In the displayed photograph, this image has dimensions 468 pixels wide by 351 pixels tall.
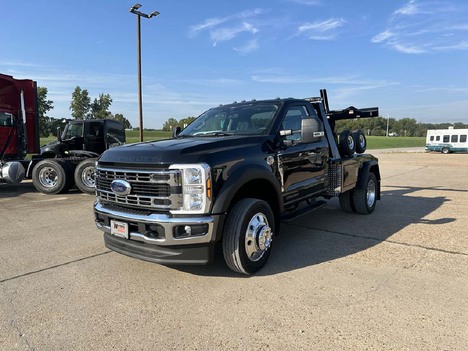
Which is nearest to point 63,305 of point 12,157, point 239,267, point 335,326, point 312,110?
point 239,267

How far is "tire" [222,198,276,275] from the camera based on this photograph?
3.69 meters

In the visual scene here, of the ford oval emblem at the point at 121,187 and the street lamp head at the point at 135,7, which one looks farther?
the street lamp head at the point at 135,7

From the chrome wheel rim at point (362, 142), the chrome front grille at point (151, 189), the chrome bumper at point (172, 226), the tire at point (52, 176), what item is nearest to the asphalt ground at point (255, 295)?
the chrome bumper at point (172, 226)

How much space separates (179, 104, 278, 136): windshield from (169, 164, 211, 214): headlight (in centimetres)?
134

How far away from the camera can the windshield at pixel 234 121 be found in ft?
15.5

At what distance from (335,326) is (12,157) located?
35.9 feet

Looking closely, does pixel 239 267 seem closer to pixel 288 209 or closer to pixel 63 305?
pixel 288 209

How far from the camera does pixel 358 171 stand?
6.83 metres

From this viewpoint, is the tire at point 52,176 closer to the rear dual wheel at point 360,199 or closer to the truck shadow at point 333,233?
the truck shadow at point 333,233

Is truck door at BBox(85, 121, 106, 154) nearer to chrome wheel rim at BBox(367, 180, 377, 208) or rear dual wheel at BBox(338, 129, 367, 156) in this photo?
rear dual wheel at BBox(338, 129, 367, 156)

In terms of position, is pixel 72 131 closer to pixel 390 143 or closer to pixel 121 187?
pixel 121 187

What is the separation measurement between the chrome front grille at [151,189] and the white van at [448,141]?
42.4 m

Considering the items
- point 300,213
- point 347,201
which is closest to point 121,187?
point 300,213

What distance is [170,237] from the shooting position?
346 centimetres
